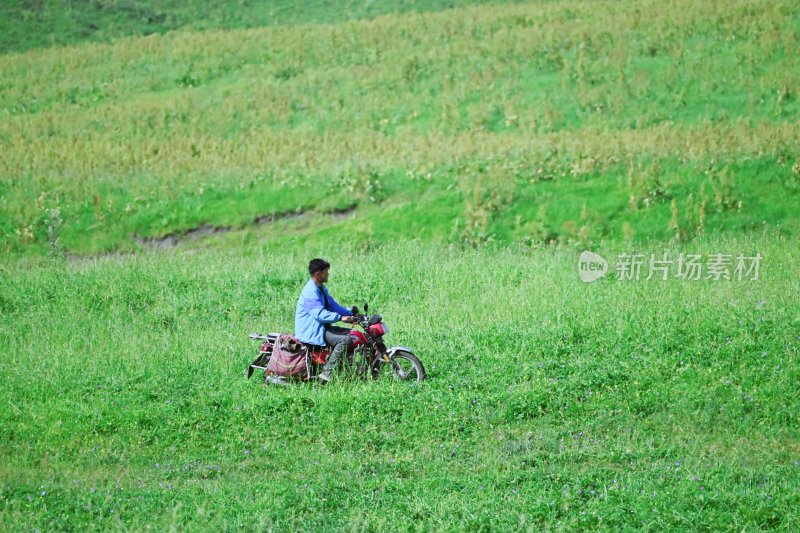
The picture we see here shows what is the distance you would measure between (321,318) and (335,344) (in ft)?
1.47

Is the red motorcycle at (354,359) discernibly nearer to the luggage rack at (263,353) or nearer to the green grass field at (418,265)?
the luggage rack at (263,353)

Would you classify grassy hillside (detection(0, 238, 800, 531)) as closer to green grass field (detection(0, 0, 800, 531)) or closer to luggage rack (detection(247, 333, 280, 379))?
green grass field (detection(0, 0, 800, 531))

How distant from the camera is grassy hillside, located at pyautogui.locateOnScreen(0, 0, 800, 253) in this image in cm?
2225

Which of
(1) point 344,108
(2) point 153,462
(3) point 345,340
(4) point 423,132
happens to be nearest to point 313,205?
(4) point 423,132

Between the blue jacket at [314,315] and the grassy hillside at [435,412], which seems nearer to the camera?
the grassy hillside at [435,412]

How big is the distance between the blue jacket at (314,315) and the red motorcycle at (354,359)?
213 mm

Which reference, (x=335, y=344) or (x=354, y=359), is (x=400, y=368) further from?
(x=335, y=344)

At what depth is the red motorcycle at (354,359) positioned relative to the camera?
1299cm

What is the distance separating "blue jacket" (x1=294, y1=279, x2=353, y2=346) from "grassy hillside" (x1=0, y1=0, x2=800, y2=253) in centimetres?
885

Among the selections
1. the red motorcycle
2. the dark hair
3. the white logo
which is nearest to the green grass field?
the white logo

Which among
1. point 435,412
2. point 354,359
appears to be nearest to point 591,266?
point 354,359

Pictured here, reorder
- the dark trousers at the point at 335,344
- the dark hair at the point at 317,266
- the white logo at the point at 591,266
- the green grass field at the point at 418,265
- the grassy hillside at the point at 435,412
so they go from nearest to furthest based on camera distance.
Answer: the grassy hillside at the point at 435,412 → the green grass field at the point at 418,265 → the dark hair at the point at 317,266 → the dark trousers at the point at 335,344 → the white logo at the point at 591,266

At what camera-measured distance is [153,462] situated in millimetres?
11344

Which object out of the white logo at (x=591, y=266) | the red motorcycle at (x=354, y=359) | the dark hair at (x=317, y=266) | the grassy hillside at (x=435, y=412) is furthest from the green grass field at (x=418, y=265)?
the dark hair at (x=317, y=266)
